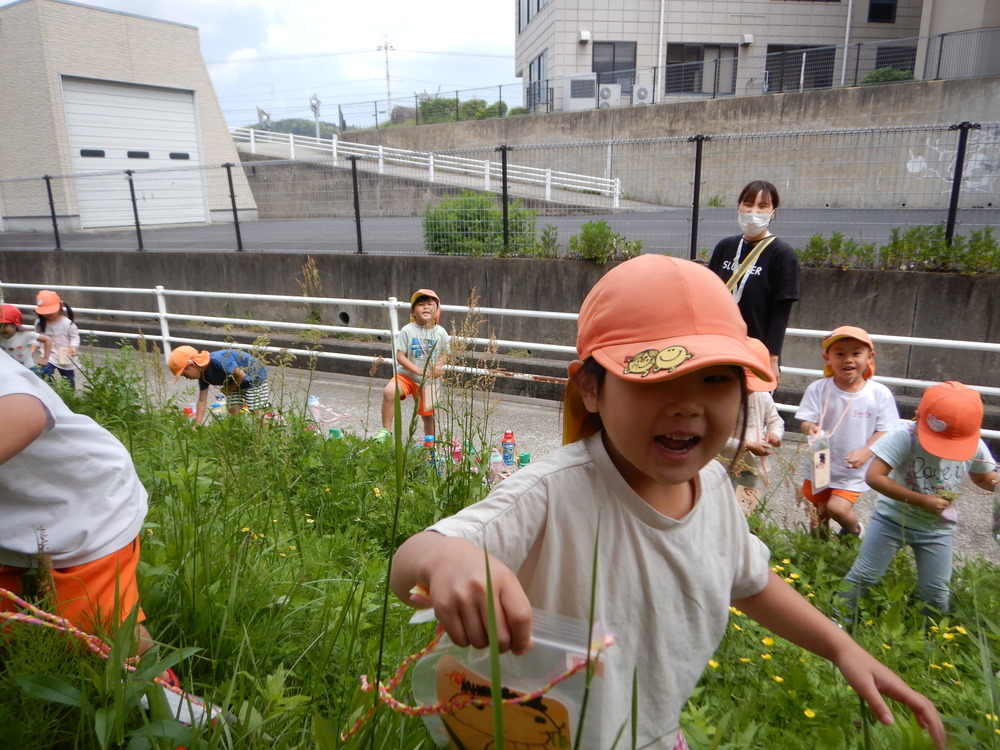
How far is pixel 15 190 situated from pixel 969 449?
25.0m

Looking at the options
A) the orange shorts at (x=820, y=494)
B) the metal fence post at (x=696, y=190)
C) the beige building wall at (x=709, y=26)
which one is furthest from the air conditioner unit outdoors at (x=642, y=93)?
the orange shorts at (x=820, y=494)

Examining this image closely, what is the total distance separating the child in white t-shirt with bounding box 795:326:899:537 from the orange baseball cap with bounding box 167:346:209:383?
14.5 feet

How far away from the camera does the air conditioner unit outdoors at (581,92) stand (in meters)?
26.5

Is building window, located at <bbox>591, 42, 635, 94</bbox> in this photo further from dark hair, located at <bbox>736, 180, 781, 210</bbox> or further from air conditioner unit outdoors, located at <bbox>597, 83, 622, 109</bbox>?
dark hair, located at <bbox>736, 180, 781, 210</bbox>

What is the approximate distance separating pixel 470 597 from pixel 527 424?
19.4 ft

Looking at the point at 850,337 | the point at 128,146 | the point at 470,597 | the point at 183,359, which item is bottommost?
the point at 183,359

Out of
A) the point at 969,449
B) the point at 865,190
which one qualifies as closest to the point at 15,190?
the point at 865,190

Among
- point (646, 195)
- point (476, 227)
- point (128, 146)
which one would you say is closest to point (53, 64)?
point (128, 146)

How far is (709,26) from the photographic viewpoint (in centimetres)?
2756

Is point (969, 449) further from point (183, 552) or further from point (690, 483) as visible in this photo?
point (183, 552)

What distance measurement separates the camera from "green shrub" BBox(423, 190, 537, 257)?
8.81m

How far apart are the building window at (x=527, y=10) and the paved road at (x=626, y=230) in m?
21.7

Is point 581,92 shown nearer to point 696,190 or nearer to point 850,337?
point 696,190

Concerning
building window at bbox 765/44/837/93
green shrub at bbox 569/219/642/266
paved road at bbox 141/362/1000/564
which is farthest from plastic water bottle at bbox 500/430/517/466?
building window at bbox 765/44/837/93
